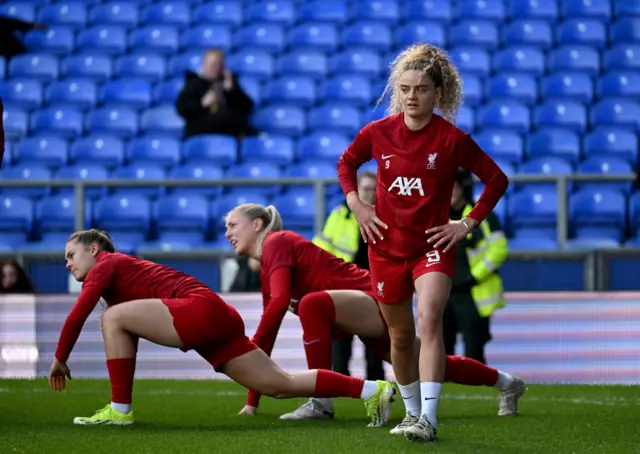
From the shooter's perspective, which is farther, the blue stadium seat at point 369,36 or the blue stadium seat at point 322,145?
the blue stadium seat at point 369,36

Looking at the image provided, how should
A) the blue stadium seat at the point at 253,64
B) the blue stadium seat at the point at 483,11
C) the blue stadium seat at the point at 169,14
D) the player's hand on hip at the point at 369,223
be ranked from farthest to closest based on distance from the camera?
the blue stadium seat at the point at 169,14 → the blue stadium seat at the point at 483,11 → the blue stadium seat at the point at 253,64 → the player's hand on hip at the point at 369,223

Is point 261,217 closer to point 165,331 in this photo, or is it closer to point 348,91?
point 165,331

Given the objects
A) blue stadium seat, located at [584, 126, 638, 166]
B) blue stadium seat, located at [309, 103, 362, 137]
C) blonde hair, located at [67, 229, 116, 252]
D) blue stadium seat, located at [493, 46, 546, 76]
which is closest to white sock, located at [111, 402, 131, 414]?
blonde hair, located at [67, 229, 116, 252]

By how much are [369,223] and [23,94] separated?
10655 millimetres

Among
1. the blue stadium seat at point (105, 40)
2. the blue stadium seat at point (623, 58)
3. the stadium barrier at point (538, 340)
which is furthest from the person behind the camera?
the blue stadium seat at point (105, 40)

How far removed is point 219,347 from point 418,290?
127cm

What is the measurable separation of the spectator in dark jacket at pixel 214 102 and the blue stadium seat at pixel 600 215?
13.4 ft

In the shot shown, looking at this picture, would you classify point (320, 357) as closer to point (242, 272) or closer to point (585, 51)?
point (242, 272)

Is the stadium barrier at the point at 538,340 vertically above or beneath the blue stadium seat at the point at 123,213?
beneath

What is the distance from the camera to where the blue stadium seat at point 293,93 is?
1448cm

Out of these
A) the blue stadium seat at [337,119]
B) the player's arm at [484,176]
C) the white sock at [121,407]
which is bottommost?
the white sock at [121,407]

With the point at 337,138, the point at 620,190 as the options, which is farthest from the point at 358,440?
the point at 337,138

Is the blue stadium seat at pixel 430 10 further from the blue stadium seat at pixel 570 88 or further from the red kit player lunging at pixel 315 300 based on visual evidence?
the red kit player lunging at pixel 315 300

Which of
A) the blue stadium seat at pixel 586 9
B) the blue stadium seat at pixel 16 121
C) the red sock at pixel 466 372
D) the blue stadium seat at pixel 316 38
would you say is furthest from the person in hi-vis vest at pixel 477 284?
the blue stadium seat at pixel 16 121
